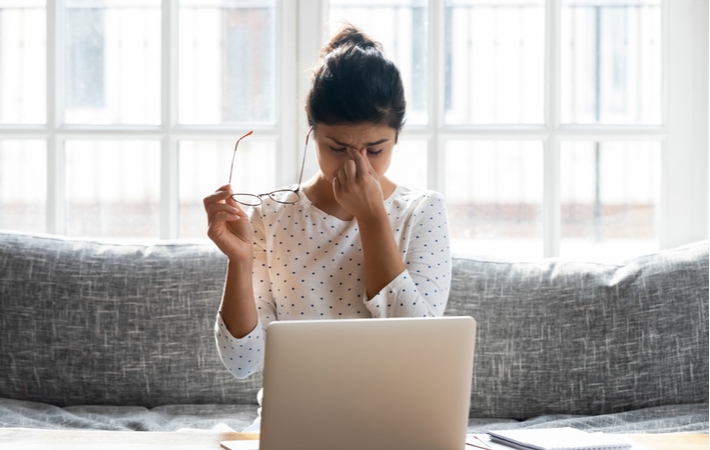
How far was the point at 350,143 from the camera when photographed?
1423 millimetres

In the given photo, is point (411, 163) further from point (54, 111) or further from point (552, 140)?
point (54, 111)

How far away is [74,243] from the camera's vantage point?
1972mm

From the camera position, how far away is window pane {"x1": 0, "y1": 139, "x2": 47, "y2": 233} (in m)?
2.28

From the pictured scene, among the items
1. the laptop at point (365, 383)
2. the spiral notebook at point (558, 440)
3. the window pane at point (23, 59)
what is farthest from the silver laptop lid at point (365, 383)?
the window pane at point (23, 59)

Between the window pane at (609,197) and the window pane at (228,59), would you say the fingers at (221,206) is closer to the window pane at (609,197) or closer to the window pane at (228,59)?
the window pane at (228,59)

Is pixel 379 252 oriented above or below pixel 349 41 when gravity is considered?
below

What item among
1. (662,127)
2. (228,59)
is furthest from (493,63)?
(228,59)

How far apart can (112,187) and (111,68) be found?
A: 0.35 m

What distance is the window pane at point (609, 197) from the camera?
2.25 meters

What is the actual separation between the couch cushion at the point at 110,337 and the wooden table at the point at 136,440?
740mm

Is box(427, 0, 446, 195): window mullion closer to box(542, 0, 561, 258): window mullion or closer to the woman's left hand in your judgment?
box(542, 0, 561, 258): window mullion

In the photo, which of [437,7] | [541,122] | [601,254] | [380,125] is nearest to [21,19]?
[437,7]

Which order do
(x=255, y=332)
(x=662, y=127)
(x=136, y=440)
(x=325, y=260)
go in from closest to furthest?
(x=136, y=440)
(x=255, y=332)
(x=325, y=260)
(x=662, y=127)

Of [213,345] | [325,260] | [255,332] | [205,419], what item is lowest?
[205,419]
